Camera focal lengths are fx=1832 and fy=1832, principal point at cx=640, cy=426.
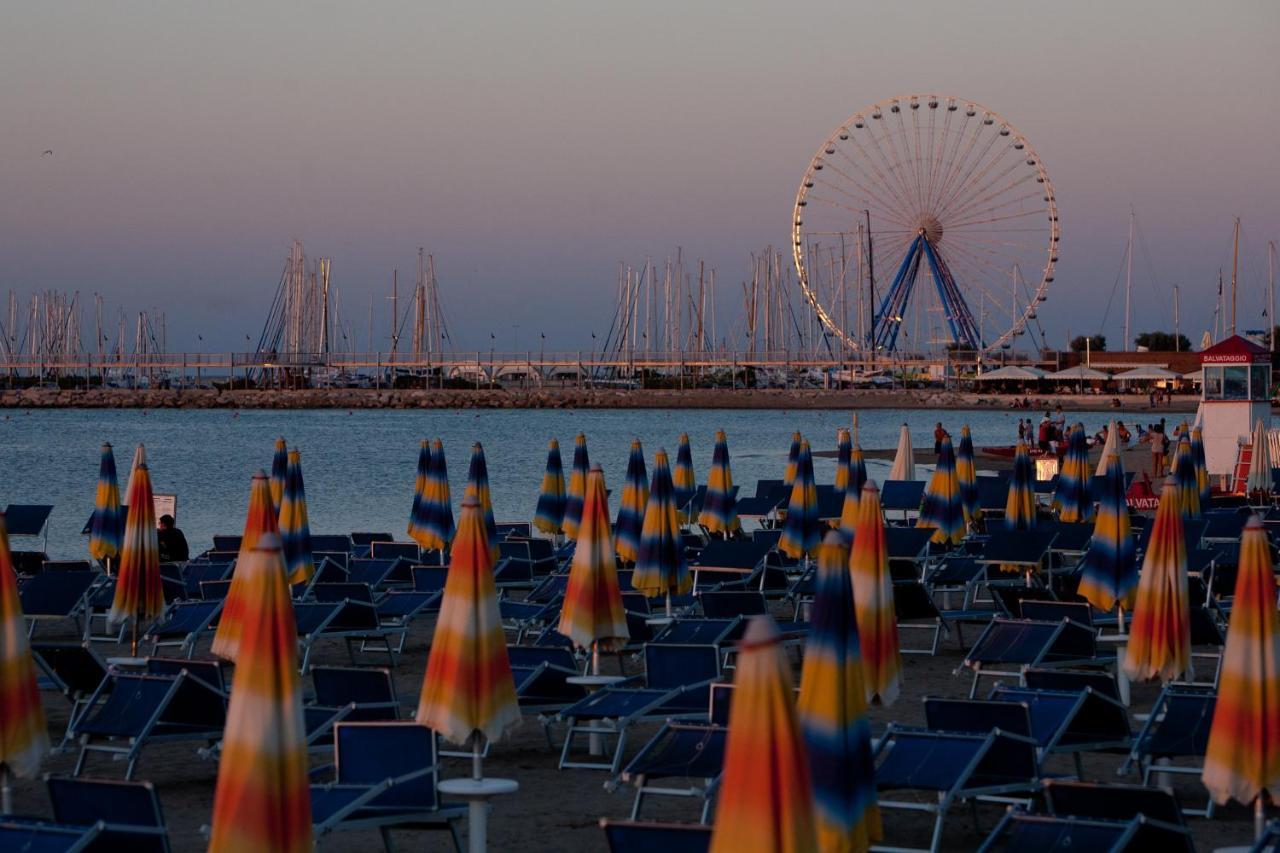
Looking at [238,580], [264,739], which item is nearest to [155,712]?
[238,580]

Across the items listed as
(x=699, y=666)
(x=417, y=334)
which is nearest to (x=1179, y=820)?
(x=699, y=666)

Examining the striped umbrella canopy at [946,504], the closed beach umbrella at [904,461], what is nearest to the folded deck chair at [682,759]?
the striped umbrella canopy at [946,504]

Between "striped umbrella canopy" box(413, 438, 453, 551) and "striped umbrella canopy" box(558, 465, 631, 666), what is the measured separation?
5387mm

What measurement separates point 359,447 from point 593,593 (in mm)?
59084

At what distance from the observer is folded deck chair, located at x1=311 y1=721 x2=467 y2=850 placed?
19.6 ft

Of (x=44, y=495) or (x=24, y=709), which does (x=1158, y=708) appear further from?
(x=44, y=495)

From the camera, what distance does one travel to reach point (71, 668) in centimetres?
823

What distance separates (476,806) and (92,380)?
5083 inches

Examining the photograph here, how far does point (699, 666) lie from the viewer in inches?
317

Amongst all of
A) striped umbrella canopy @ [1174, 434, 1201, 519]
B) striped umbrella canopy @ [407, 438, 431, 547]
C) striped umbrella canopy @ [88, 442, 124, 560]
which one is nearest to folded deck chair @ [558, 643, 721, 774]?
striped umbrella canopy @ [88, 442, 124, 560]

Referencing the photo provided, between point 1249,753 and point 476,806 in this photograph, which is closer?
point 1249,753

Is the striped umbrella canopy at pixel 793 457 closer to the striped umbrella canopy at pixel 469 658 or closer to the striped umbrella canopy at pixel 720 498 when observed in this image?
the striped umbrella canopy at pixel 720 498

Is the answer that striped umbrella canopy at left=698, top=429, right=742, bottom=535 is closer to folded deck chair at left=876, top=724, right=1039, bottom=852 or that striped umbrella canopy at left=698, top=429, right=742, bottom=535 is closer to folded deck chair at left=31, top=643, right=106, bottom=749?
folded deck chair at left=31, top=643, right=106, bottom=749

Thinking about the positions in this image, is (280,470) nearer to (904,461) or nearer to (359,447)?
(904,461)
